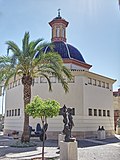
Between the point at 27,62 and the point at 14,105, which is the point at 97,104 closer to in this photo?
the point at 14,105

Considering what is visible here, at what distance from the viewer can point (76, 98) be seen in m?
26.3

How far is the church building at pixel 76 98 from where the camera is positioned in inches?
1022

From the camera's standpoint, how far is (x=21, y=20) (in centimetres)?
1005

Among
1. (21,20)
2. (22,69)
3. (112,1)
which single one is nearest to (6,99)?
(22,69)

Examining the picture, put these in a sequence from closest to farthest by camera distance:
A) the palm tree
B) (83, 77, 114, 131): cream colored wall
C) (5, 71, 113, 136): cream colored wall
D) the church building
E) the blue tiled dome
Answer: the palm tree → (5, 71, 113, 136): cream colored wall → the church building → (83, 77, 114, 131): cream colored wall → the blue tiled dome

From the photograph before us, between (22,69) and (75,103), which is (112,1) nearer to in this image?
(22,69)

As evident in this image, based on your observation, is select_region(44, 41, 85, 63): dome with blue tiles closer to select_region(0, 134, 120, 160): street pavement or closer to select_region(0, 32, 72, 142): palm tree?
select_region(0, 32, 72, 142): palm tree

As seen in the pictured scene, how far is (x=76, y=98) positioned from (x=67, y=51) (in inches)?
281

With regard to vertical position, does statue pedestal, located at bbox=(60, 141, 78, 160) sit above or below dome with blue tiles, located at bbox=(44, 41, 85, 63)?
below

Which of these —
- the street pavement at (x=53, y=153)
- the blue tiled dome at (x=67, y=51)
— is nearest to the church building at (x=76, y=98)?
the blue tiled dome at (x=67, y=51)

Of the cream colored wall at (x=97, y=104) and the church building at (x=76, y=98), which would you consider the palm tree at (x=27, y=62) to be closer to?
the church building at (x=76, y=98)

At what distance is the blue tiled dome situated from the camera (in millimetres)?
29875

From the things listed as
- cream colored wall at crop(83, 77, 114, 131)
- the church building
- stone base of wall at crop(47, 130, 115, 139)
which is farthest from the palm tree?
cream colored wall at crop(83, 77, 114, 131)

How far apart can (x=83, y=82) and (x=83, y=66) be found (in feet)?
15.9
